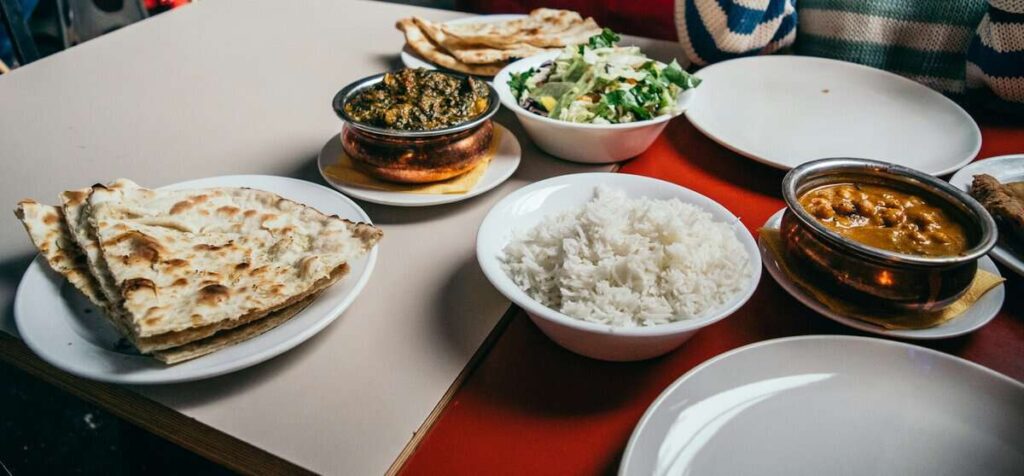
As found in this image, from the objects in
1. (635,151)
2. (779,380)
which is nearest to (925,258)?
(779,380)

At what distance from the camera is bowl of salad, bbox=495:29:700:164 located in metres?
1.32

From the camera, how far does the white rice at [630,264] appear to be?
2.77ft

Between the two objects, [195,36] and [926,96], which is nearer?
[926,96]

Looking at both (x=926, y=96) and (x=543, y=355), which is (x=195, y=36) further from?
(x=926, y=96)

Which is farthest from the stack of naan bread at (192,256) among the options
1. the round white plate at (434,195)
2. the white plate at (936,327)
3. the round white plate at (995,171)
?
the round white plate at (995,171)

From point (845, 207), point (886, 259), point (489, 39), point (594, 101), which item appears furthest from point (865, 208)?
point (489, 39)

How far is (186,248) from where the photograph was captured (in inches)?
37.0

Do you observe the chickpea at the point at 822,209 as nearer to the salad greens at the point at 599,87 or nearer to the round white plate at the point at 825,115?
the round white plate at the point at 825,115

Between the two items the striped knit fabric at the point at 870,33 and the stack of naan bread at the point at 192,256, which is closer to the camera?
the stack of naan bread at the point at 192,256

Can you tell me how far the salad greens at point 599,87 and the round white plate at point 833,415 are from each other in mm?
697

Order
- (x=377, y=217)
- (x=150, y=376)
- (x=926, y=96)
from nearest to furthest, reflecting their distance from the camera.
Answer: (x=150, y=376), (x=377, y=217), (x=926, y=96)

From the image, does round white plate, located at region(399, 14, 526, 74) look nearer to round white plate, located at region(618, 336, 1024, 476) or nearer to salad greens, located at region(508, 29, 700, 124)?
salad greens, located at region(508, 29, 700, 124)

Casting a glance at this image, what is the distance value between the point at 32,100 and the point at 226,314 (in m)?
1.33

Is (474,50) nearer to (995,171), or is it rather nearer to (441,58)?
(441,58)
